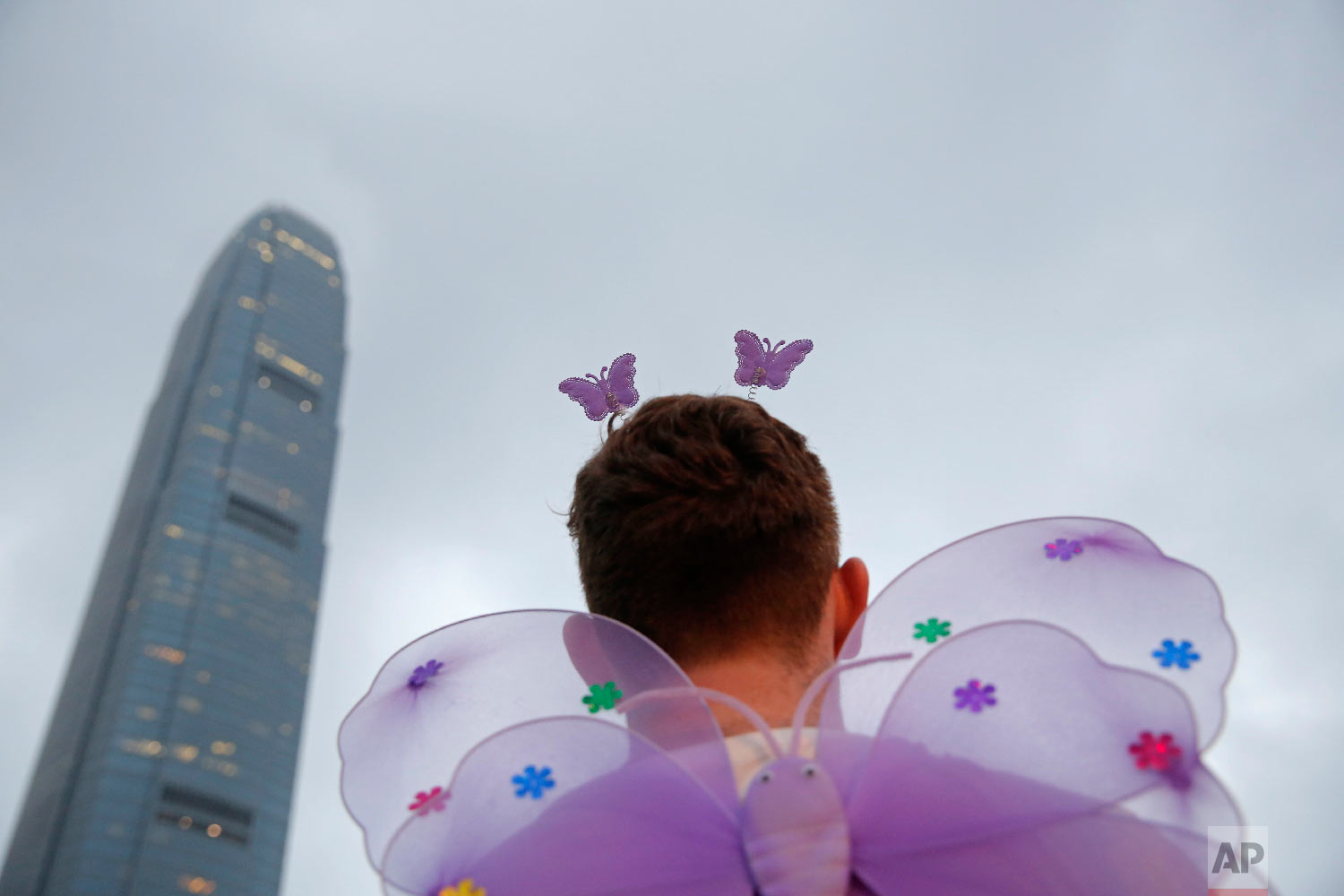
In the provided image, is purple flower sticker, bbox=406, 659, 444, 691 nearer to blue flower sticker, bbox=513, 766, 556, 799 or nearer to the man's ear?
blue flower sticker, bbox=513, 766, 556, 799

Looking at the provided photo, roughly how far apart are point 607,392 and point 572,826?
69 centimetres

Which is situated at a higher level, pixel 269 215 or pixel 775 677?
pixel 269 215

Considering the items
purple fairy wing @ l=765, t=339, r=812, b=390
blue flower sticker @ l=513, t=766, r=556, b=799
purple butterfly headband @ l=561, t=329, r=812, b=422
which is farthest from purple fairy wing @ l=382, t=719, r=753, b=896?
purple fairy wing @ l=765, t=339, r=812, b=390

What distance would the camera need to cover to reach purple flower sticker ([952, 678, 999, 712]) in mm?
800

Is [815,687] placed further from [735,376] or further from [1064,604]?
[735,376]

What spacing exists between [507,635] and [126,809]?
1975 inches

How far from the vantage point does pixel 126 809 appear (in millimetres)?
41844

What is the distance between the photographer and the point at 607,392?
1366 mm

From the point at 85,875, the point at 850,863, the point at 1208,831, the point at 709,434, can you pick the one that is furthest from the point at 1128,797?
the point at 85,875

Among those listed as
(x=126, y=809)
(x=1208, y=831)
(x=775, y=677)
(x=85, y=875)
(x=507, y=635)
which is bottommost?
(x=1208, y=831)

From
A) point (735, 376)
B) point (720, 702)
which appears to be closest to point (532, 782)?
point (720, 702)

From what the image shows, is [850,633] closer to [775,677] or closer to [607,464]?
[775,677]

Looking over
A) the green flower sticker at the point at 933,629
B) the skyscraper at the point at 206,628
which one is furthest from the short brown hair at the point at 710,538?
the skyscraper at the point at 206,628

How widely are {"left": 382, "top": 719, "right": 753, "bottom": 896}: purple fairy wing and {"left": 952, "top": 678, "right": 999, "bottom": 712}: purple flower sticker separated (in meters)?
0.22
